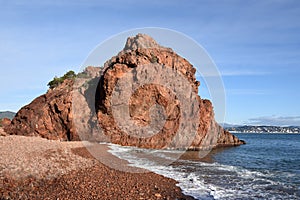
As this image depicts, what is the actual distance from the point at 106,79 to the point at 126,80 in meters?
3.20

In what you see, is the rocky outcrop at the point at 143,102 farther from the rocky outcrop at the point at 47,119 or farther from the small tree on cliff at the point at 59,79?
the small tree on cliff at the point at 59,79

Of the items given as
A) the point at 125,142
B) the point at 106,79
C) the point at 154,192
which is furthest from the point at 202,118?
the point at 154,192

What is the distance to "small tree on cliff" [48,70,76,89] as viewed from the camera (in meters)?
59.1

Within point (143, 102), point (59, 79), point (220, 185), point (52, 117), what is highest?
point (59, 79)

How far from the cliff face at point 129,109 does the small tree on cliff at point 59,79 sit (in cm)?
1114

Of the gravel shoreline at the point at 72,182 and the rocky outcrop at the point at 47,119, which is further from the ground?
the rocky outcrop at the point at 47,119

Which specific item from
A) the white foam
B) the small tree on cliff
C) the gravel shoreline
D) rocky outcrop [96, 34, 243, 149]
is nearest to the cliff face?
rocky outcrop [96, 34, 243, 149]

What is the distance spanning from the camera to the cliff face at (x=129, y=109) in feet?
142

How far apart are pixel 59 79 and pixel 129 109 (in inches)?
916

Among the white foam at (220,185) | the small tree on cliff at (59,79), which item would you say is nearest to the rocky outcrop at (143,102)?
the small tree on cliff at (59,79)

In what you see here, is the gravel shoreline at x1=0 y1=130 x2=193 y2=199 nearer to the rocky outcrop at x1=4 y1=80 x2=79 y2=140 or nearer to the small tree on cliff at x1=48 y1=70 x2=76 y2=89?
the rocky outcrop at x1=4 y1=80 x2=79 y2=140

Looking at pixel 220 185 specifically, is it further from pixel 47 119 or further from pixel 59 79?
pixel 59 79

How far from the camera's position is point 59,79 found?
59812 millimetres

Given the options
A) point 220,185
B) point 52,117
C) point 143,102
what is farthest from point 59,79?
point 220,185
